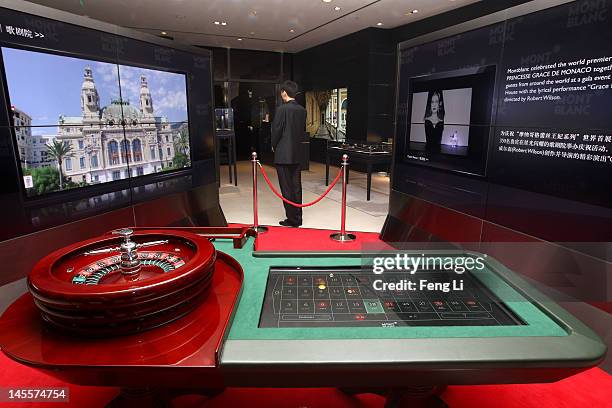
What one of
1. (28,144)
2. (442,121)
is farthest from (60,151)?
(442,121)

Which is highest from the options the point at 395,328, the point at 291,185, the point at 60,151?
the point at 60,151

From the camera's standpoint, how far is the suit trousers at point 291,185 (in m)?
4.97

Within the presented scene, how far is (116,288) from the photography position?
0.94m

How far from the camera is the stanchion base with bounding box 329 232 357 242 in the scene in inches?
172

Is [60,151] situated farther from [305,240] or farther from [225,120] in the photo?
[225,120]

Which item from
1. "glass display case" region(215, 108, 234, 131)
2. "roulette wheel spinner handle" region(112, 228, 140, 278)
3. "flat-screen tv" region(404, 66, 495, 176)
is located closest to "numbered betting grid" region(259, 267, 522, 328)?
"roulette wheel spinner handle" region(112, 228, 140, 278)

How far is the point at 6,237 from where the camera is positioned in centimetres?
241

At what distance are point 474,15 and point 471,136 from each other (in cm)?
504

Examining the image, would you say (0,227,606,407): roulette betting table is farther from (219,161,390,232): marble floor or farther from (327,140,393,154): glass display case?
(327,140,393,154): glass display case

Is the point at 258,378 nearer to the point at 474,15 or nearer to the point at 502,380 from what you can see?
the point at 502,380

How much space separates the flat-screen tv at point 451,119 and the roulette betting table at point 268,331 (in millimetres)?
2040

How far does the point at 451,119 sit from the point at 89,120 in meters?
3.04

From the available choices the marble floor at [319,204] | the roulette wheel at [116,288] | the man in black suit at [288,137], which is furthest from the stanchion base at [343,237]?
the roulette wheel at [116,288]

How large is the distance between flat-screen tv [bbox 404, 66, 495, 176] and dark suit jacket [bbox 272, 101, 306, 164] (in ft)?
4.76
